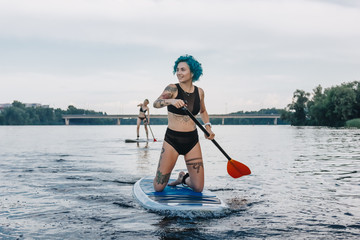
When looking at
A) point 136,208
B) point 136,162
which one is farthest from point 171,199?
point 136,162

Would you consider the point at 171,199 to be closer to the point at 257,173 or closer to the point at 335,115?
the point at 257,173

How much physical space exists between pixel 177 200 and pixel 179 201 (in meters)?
0.07

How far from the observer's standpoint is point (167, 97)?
5.87 metres

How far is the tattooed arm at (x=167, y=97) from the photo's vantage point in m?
5.68

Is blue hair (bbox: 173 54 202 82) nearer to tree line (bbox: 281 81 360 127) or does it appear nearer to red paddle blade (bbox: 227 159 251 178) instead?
red paddle blade (bbox: 227 159 251 178)

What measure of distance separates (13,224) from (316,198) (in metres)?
4.44

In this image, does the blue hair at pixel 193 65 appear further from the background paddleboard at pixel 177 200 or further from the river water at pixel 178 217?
the river water at pixel 178 217

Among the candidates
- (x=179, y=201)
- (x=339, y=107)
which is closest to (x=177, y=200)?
(x=179, y=201)

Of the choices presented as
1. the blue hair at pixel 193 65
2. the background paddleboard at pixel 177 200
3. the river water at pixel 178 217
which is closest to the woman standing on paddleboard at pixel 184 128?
the blue hair at pixel 193 65

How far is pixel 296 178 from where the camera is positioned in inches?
350

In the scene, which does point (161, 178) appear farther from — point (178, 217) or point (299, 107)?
point (299, 107)

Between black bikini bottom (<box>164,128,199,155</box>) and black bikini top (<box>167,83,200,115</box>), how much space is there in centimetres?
31

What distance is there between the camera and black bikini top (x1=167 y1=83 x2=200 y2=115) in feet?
19.7

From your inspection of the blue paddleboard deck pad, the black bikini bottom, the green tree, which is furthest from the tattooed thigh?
the green tree
